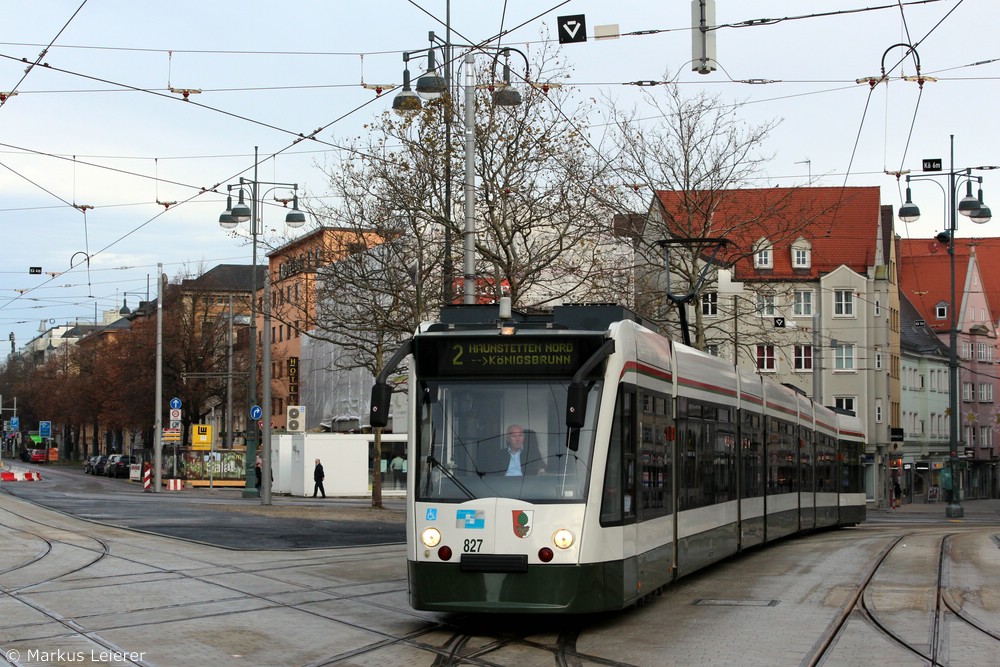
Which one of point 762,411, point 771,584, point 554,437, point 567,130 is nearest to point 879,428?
point 567,130

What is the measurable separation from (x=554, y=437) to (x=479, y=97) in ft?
60.7

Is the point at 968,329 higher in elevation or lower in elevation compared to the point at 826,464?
higher

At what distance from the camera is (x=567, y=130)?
96.2ft

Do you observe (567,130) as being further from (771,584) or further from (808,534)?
(771,584)

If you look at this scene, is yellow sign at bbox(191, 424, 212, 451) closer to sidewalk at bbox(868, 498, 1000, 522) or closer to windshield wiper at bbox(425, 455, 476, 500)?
sidewalk at bbox(868, 498, 1000, 522)

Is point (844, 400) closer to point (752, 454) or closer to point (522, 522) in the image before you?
point (752, 454)

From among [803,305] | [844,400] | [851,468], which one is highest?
[803,305]

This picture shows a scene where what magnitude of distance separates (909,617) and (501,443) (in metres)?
4.68

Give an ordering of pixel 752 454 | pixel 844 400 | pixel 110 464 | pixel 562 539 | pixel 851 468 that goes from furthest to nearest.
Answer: pixel 110 464 < pixel 844 400 < pixel 851 468 < pixel 752 454 < pixel 562 539

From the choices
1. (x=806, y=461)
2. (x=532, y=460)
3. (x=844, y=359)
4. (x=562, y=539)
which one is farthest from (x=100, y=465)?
(x=562, y=539)

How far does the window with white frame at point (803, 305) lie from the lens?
72.2m

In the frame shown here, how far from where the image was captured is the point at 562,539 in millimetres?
11719

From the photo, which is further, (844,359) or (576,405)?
(844,359)

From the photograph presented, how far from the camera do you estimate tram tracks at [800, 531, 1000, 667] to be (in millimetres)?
11188
